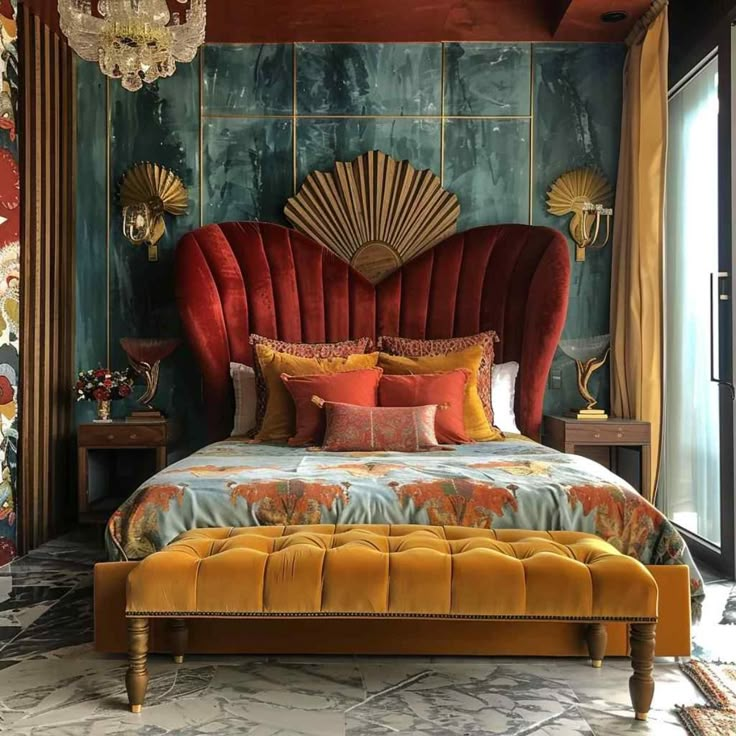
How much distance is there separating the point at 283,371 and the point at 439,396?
2.61 ft

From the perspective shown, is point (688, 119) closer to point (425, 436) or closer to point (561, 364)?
point (561, 364)

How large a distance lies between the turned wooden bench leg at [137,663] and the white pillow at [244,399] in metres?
2.03

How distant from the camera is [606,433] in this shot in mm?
4352

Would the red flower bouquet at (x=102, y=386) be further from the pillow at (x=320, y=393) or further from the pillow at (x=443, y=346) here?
the pillow at (x=443, y=346)

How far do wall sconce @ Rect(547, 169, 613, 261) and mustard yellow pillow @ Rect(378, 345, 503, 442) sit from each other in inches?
40.7

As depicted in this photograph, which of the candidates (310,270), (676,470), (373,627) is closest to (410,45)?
(310,270)

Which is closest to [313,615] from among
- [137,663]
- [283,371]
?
[137,663]

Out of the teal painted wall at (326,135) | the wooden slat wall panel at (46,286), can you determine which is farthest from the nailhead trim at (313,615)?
the teal painted wall at (326,135)

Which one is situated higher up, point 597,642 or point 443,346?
point 443,346

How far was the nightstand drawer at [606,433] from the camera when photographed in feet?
14.3

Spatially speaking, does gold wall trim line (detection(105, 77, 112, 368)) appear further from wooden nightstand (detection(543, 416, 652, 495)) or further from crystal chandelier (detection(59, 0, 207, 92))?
wooden nightstand (detection(543, 416, 652, 495))

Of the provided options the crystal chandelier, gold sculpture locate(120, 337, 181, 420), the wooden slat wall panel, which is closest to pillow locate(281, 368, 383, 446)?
gold sculpture locate(120, 337, 181, 420)

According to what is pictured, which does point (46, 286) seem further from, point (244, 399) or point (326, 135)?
point (326, 135)

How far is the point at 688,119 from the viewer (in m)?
4.46
